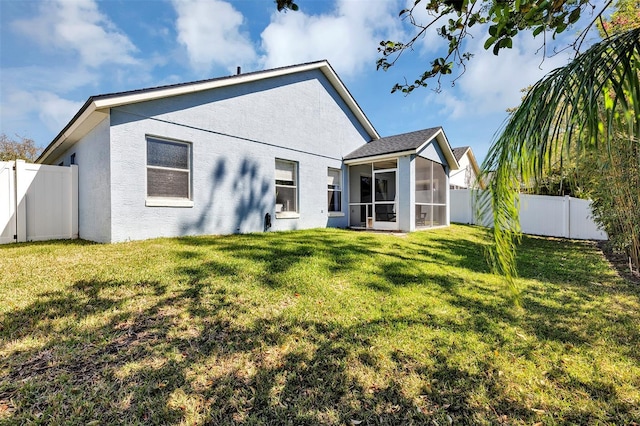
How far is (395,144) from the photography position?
12.2 meters

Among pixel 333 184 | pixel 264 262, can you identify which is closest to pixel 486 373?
pixel 264 262

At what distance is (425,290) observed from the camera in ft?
15.5

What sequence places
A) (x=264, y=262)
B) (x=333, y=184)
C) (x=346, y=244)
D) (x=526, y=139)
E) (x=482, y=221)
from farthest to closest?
1. (x=333, y=184)
2. (x=346, y=244)
3. (x=264, y=262)
4. (x=482, y=221)
5. (x=526, y=139)

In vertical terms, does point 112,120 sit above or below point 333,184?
above

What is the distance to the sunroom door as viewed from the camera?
11.9 metres

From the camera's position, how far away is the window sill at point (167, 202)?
Answer: 7301 mm

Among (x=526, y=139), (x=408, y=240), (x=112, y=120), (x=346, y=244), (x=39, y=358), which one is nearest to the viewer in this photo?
(x=526, y=139)

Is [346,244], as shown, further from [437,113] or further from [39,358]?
[39,358]

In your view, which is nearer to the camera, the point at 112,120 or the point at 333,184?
the point at 112,120

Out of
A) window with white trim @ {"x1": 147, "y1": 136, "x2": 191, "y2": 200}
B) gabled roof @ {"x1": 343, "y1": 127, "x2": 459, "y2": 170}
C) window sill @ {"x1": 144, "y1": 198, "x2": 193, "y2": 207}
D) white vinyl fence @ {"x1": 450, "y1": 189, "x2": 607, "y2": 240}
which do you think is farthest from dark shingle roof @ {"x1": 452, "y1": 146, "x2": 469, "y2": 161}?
window sill @ {"x1": 144, "y1": 198, "x2": 193, "y2": 207}

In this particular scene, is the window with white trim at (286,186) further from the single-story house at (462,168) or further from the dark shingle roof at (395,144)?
the single-story house at (462,168)

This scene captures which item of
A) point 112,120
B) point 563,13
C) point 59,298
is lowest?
point 59,298

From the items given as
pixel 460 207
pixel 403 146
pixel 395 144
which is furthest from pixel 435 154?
pixel 460 207

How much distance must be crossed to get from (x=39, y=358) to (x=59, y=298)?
127 cm
